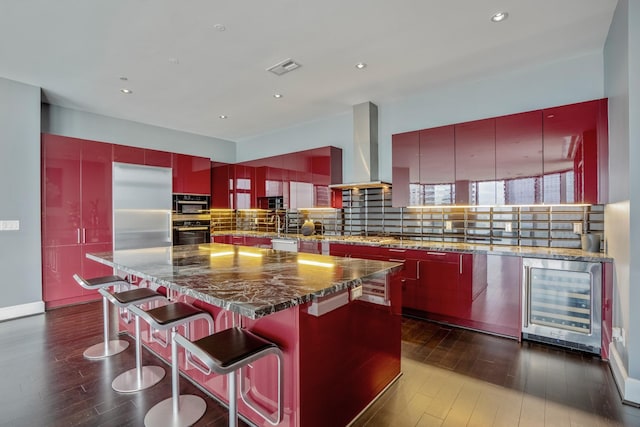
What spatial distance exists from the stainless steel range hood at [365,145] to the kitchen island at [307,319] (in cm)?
216

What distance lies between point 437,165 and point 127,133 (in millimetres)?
4828

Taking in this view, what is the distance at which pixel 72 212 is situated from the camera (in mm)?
4125

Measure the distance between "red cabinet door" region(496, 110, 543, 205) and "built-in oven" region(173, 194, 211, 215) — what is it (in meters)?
4.60

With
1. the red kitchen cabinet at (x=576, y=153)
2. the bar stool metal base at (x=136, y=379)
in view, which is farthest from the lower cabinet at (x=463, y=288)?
the bar stool metal base at (x=136, y=379)

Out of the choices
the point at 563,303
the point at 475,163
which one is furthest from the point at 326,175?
the point at 563,303

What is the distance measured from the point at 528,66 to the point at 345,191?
2.70 meters

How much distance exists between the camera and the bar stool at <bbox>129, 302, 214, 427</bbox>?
70.9 inches

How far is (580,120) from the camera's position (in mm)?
2820

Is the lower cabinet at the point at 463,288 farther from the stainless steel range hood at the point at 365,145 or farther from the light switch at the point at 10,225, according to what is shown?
the light switch at the point at 10,225

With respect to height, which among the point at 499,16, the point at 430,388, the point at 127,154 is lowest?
the point at 430,388

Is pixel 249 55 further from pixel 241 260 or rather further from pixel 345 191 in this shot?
pixel 345 191

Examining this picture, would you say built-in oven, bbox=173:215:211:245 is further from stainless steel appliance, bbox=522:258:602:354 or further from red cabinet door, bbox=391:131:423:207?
stainless steel appliance, bbox=522:258:602:354

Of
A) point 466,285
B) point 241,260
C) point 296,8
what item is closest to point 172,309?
point 241,260

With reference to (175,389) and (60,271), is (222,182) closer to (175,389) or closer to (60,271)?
(60,271)
